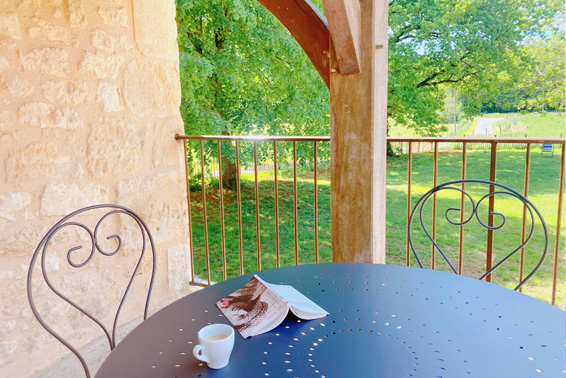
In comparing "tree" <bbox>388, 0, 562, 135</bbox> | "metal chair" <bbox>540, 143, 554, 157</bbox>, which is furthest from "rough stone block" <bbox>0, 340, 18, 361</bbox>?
"tree" <bbox>388, 0, 562, 135</bbox>

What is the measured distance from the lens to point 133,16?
2.19 metres

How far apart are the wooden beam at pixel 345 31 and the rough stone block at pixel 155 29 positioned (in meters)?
1.03

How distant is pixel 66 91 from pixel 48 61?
137 millimetres

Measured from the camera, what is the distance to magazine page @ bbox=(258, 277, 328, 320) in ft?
3.04

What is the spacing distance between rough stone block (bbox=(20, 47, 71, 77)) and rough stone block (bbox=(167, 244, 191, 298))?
1.09 meters

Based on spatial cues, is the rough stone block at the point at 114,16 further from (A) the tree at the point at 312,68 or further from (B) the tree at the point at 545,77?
(B) the tree at the point at 545,77

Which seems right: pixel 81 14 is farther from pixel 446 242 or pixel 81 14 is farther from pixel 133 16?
pixel 446 242

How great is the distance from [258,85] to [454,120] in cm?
526

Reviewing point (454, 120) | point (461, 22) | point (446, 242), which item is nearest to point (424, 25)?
point (461, 22)

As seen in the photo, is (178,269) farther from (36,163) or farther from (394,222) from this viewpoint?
(394,222)

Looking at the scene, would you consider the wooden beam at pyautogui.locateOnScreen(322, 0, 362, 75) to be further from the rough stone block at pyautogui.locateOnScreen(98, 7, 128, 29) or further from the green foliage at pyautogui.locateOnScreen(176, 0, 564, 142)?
the green foliage at pyautogui.locateOnScreen(176, 0, 564, 142)

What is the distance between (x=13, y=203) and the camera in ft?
5.75

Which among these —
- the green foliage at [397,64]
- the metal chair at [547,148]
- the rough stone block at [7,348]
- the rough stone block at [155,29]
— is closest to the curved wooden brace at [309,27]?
the rough stone block at [155,29]

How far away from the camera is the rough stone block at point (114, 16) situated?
6.71 feet
